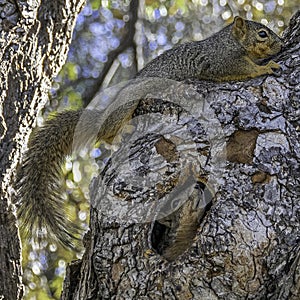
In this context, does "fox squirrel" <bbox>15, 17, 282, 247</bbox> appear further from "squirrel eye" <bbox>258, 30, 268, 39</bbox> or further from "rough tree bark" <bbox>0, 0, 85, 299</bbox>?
"rough tree bark" <bbox>0, 0, 85, 299</bbox>

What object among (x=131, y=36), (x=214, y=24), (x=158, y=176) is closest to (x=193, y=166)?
(x=158, y=176)

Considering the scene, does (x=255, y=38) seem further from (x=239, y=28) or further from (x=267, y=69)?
(x=267, y=69)

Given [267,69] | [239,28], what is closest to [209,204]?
[267,69]

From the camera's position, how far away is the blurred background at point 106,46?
3.23 meters

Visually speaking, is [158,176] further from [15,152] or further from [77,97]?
[77,97]

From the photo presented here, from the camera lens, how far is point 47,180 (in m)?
1.87

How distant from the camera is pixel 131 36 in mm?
3115

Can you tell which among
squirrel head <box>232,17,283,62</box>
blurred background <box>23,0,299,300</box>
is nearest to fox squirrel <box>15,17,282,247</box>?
squirrel head <box>232,17,283,62</box>

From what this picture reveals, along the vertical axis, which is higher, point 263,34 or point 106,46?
point 263,34

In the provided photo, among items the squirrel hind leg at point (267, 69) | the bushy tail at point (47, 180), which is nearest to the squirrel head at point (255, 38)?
the squirrel hind leg at point (267, 69)

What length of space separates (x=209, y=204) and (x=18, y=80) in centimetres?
55

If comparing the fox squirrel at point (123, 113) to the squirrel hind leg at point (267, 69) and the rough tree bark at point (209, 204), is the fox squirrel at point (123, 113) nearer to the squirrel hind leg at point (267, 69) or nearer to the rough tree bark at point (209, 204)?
the squirrel hind leg at point (267, 69)

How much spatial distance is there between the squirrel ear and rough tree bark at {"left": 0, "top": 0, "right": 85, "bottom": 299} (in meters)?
0.74

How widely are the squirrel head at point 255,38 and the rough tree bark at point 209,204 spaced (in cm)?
48
